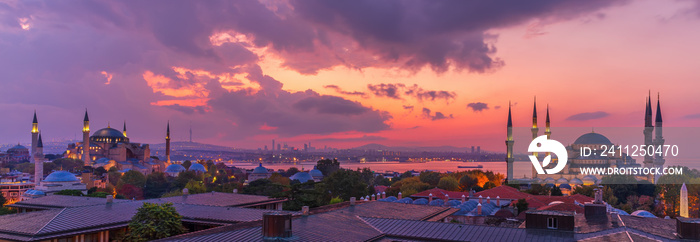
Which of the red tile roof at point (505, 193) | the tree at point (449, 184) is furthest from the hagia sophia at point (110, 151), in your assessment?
the red tile roof at point (505, 193)

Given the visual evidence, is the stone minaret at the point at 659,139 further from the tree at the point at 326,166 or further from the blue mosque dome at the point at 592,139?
the tree at the point at 326,166

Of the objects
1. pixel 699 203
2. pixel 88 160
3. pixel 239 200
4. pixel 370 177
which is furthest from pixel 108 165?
pixel 699 203

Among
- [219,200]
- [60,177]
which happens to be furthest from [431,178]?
[219,200]

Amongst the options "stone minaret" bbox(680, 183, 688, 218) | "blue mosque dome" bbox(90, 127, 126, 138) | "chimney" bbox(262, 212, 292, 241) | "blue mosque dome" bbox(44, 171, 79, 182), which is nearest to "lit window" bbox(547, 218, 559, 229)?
"chimney" bbox(262, 212, 292, 241)

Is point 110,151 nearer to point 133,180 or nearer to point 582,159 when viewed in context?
point 133,180

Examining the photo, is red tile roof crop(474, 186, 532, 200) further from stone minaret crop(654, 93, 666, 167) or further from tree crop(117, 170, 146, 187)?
tree crop(117, 170, 146, 187)

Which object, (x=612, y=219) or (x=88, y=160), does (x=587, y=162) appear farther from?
(x=88, y=160)
